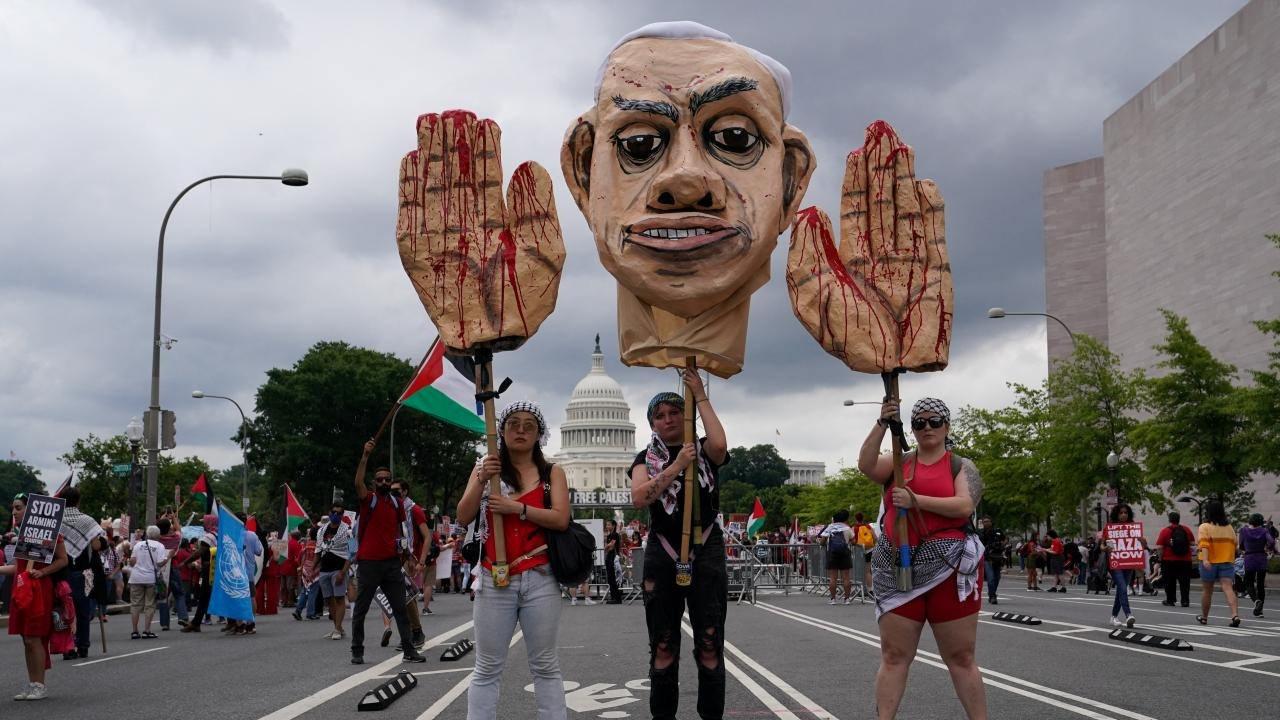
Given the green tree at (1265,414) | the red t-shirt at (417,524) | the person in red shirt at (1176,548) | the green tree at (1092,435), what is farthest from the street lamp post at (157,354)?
the green tree at (1092,435)

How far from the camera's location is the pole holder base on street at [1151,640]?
12.8 metres

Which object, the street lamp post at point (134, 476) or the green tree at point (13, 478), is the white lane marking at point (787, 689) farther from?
the green tree at point (13, 478)

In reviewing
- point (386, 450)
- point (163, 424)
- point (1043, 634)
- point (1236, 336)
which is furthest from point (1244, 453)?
point (386, 450)

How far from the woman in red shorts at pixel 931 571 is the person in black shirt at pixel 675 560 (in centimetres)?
85

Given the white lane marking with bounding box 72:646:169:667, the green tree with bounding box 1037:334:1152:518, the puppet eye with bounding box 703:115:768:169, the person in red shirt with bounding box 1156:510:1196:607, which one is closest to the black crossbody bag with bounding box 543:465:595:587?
the puppet eye with bounding box 703:115:768:169

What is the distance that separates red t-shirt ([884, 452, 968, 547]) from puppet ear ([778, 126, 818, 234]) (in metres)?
1.75

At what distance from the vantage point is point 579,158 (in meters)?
7.56

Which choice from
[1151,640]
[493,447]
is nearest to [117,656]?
[493,447]

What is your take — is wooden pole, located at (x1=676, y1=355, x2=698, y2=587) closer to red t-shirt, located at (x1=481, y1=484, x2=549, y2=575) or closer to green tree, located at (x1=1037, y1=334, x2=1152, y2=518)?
red t-shirt, located at (x1=481, y1=484, x2=549, y2=575)

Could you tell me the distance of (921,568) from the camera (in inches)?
251

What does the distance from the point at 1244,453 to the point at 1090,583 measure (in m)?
5.67

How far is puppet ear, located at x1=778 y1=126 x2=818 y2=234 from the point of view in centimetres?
747

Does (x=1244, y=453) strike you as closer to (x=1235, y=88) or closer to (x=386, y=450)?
(x=1235, y=88)

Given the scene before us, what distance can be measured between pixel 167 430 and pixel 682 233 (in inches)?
809
